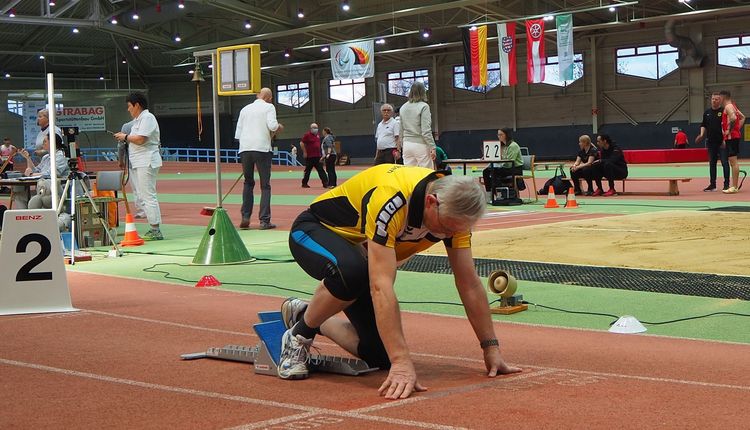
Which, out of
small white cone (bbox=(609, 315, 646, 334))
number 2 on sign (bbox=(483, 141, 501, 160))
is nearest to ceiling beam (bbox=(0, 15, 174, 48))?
number 2 on sign (bbox=(483, 141, 501, 160))

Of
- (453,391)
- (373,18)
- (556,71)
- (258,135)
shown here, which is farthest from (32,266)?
(556,71)

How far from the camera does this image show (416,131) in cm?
1412

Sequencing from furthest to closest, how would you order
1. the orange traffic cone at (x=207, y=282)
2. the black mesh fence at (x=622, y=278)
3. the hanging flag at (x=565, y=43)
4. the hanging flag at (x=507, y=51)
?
the hanging flag at (x=507, y=51) → the hanging flag at (x=565, y=43) → the orange traffic cone at (x=207, y=282) → the black mesh fence at (x=622, y=278)

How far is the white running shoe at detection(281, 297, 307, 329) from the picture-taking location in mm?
4973

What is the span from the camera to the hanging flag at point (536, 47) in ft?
122

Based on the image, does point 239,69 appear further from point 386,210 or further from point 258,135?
point 386,210

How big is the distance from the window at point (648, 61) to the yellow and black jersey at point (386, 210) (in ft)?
135

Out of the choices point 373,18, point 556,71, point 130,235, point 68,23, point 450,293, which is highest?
point 68,23

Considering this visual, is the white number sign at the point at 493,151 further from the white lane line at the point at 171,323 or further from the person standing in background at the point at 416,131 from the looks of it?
the white lane line at the point at 171,323

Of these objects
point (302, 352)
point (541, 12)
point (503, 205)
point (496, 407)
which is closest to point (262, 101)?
point (503, 205)

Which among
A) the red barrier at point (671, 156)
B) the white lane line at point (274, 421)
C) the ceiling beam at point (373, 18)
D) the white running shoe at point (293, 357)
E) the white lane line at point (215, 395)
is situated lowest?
the white lane line at point (215, 395)

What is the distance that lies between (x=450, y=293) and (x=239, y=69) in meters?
4.45

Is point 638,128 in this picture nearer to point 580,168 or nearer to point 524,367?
point 580,168

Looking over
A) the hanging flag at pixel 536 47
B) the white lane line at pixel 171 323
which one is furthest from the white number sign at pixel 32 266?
the hanging flag at pixel 536 47
